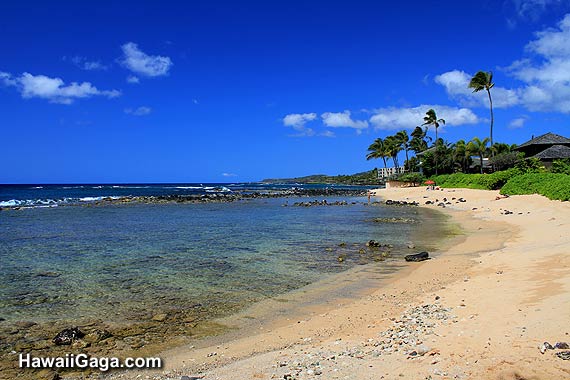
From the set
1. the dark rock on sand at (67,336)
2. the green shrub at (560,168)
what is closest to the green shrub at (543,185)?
the green shrub at (560,168)

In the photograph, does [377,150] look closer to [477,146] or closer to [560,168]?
[477,146]

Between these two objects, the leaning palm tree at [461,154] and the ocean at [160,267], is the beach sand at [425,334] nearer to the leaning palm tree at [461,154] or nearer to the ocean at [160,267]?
the ocean at [160,267]

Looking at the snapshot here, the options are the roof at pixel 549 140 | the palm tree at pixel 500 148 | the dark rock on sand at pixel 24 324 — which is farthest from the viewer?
the palm tree at pixel 500 148

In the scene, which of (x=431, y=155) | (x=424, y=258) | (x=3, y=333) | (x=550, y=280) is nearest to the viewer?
(x=3, y=333)

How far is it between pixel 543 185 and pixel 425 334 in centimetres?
3303

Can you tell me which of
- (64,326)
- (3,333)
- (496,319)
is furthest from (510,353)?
(3,333)

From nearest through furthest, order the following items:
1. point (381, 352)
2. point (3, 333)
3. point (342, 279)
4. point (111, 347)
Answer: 1. point (381, 352)
2. point (111, 347)
3. point (3, 333)
4. point (342, 279)

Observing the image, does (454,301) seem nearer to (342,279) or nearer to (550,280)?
(550,280)

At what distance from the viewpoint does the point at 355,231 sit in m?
23.8

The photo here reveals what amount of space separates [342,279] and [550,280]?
17.7ft

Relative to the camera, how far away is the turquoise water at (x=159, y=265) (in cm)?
966

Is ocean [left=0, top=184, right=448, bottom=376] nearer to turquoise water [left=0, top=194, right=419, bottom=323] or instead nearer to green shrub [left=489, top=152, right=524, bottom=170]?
turquoise water [left=0, top=194, right=419, bottom=323]

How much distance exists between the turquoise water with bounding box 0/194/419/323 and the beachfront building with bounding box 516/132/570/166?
38.0 metres

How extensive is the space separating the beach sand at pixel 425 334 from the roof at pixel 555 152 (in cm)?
4802
